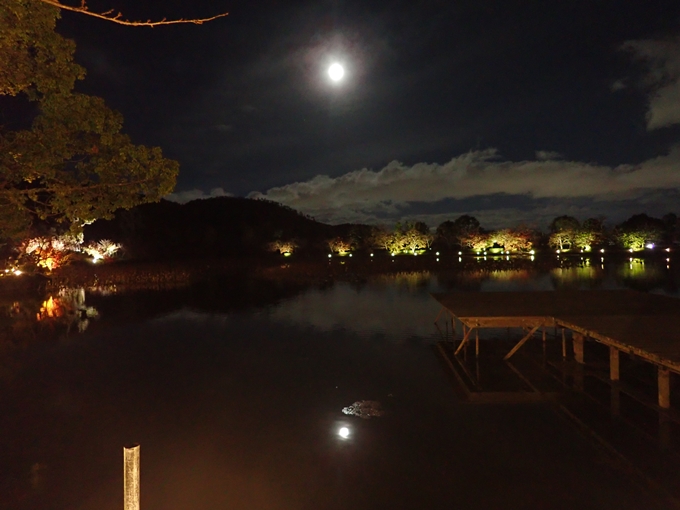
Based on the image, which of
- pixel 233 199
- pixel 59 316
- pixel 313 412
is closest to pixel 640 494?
pixel 313 412

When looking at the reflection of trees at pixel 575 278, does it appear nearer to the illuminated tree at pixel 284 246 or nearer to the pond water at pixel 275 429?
the pond water at pixel 275 429

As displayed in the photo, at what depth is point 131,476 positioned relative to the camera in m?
3.23

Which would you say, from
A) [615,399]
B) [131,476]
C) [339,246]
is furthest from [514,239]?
[131,476]

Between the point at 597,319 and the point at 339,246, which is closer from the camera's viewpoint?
the point at 597,319

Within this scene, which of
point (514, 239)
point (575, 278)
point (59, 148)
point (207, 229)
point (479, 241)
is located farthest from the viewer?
point (207, 229)

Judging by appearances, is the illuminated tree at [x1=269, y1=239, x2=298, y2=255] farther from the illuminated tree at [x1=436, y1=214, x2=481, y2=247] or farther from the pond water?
the pond water

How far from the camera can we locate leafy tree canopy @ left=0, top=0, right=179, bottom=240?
562 cm

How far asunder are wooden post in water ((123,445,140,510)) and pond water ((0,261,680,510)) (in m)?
1.98

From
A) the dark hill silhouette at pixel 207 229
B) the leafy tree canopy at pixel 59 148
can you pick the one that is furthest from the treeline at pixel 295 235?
the leafy tree canopy at pixel 59 148

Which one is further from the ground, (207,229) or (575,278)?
(207,229)

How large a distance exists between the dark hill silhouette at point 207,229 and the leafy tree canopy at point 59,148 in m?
43.2

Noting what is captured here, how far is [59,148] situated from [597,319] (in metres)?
10.9

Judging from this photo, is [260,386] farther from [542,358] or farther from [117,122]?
[542,358]

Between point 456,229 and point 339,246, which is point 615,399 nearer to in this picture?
point 339,246
